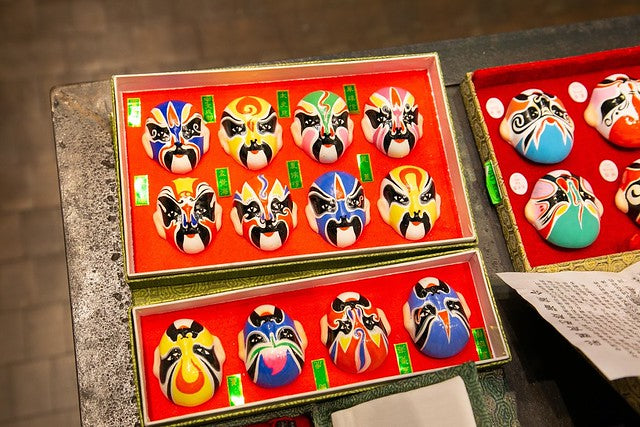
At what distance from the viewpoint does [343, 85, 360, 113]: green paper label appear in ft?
6.65

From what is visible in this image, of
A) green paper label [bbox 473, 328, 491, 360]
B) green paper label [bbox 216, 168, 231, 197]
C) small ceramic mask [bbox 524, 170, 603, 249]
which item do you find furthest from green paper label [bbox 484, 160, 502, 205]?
green paper label [bbox 216, 168, 231, 197]

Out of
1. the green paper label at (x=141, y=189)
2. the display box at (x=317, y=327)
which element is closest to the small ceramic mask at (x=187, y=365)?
the display box at (x=317, y=327)

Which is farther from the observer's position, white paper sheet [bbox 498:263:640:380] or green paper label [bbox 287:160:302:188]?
green paper label [bbox 287:160:302:188]

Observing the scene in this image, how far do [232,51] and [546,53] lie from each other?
1.26 meters

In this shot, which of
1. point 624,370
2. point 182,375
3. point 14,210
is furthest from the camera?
point 14,210

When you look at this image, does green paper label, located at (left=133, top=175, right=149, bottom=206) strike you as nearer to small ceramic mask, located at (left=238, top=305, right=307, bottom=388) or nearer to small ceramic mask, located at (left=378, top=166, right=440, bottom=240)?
small ceramic mask, located at (left=238, top=305, right=307, bottom=388)

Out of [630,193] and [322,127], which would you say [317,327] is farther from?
[630,193]

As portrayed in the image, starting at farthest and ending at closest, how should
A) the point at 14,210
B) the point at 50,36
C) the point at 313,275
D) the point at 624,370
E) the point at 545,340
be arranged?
1. the point at 50,36
2. the point at 14,210
3. the point at 545,340
4. the point at 313,275
5. the point at 624,370

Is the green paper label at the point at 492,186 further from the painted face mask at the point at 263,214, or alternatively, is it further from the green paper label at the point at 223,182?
the green paper label at the point at 223,182

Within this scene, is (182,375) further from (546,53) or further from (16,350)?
(546,53)

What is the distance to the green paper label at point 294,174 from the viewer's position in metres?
1.93

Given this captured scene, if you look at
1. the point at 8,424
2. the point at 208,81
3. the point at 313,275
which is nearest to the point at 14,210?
the point at 8,424

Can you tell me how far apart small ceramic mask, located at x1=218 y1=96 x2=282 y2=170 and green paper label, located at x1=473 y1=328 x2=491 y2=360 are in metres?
0.81

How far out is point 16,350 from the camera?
7.08 feet
